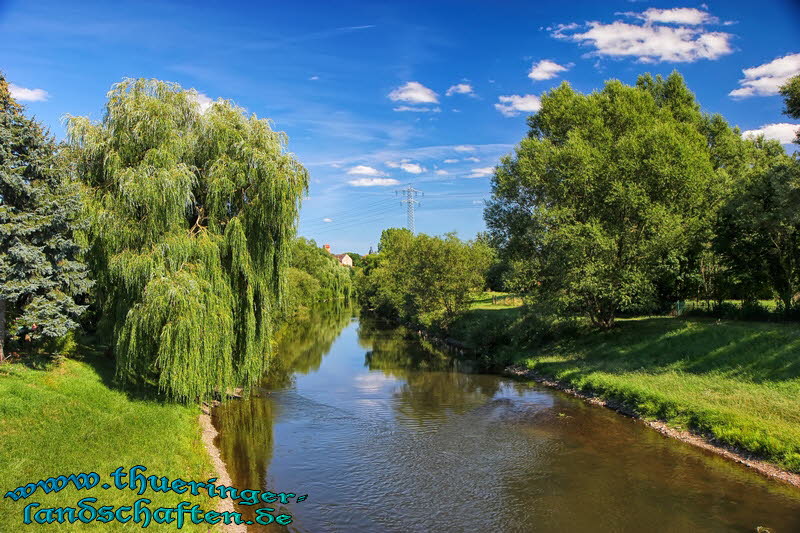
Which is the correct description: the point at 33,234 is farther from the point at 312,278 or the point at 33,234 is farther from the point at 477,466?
the point at 312,278

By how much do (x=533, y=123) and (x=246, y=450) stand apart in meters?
33.1

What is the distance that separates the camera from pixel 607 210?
29.8m

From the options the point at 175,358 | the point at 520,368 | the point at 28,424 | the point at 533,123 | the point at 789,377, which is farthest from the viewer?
the point at 533,123

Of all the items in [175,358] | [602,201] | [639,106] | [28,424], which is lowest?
[28,424]

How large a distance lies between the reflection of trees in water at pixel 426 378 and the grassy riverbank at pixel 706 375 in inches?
189

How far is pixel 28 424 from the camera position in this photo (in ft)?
43.8

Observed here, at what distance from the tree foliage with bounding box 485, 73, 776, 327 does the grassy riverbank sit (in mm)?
2602

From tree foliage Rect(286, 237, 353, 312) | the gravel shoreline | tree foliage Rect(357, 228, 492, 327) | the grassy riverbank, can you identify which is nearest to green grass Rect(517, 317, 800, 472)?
the grassy riverbank

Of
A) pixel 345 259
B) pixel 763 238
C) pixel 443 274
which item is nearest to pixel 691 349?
pixel 763 238

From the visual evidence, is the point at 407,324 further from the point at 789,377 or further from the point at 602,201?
the point at 789,377

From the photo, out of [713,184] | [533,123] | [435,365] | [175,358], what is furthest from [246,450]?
[533,123]

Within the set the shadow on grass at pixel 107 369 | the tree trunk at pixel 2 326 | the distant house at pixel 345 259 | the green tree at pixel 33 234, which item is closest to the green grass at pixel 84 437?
the shadow on grass at pixel 107 369

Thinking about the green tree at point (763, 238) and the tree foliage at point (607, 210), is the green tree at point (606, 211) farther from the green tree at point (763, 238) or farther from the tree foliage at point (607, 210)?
the green tree at point (763, 238)

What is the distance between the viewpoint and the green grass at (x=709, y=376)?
674 inches
